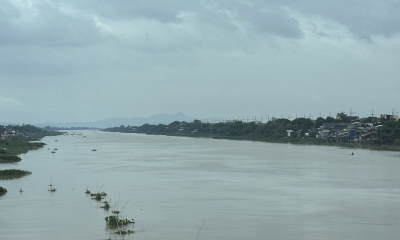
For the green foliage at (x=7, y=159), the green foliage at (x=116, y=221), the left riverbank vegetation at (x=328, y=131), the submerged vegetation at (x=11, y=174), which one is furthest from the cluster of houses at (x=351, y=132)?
the green foliage at (x=116, y=221)

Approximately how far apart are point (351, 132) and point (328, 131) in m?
5.58

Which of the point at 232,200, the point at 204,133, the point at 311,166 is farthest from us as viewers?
the point at 204,133

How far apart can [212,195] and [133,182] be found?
4366mm

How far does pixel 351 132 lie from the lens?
4997cm

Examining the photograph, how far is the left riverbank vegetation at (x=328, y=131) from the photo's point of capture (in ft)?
142

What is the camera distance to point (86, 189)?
16.3 meters

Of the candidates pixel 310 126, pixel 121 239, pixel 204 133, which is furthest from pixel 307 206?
pixel 204 133

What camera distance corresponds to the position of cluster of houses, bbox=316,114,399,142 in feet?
153

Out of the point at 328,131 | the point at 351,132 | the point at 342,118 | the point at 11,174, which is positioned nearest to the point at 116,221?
the point at 11,174

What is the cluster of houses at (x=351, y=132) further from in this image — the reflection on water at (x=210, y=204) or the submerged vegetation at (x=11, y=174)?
the submerged vegetation at (x=11, y=174)

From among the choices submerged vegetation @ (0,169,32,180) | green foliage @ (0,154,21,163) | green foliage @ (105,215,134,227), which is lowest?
green foliage @ (105,215,134,227)

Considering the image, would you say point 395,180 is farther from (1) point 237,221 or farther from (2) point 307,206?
(1) point 237,221

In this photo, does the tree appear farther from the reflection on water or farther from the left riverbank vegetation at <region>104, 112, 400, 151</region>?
the reflection on water

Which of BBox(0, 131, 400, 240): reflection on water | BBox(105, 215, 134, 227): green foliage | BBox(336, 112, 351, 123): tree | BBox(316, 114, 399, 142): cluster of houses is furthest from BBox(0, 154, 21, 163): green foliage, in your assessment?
BBox(336, 112, 351, 123): tree
